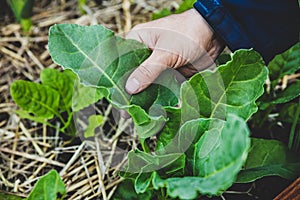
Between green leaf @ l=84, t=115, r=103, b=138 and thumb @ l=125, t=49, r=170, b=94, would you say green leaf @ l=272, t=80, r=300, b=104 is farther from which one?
green leaf @ l=84, t=115, r=103, b=138

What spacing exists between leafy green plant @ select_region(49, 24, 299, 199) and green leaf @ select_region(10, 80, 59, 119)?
20cm

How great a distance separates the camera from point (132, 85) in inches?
34.7

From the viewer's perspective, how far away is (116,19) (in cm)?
141

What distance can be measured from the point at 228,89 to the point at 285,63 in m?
0.28

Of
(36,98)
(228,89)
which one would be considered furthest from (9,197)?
(228,89)

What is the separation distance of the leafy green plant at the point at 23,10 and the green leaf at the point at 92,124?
374 millimetres

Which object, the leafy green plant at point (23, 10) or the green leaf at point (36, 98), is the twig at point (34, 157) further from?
the leafy green plant at point (23, 10)

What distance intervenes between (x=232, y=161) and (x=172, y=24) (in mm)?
413

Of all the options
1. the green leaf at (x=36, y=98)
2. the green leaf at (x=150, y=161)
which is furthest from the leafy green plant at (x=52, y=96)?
the green leaf at (x=150, y=161)

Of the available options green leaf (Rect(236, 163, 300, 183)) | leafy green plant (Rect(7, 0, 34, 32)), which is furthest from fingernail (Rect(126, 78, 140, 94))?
leafy green plant (Rect(7, 0, 34, 32))

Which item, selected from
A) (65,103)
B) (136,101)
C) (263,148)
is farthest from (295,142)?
(65,103)

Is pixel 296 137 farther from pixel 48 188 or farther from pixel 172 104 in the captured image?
pixel 48 188

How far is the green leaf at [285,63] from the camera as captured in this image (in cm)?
105

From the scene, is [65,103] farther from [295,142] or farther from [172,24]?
[295,142]
